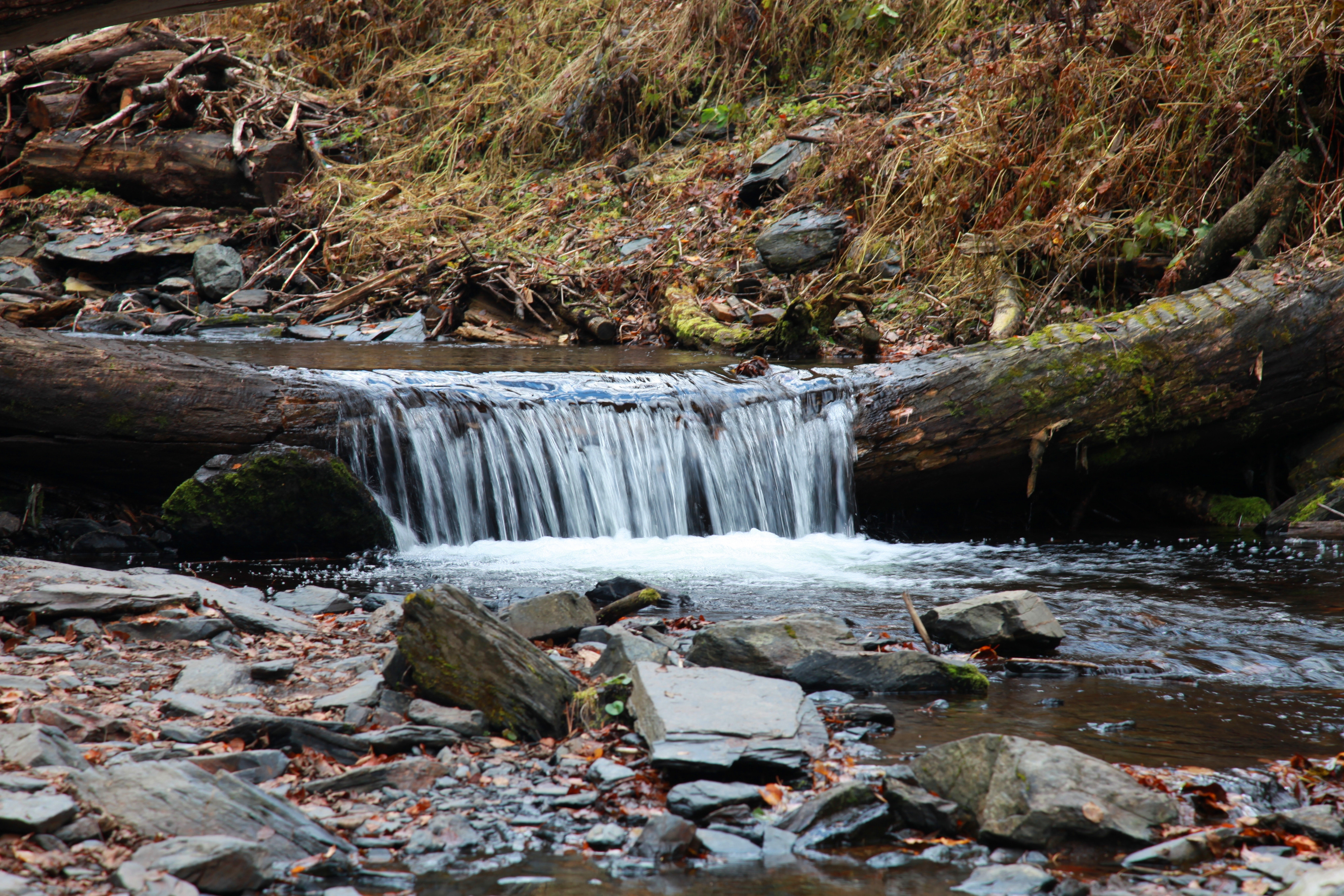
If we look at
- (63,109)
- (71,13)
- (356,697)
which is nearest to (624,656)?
(356,697)

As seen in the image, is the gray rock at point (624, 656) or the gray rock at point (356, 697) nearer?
the gray rock at point (356, 697)

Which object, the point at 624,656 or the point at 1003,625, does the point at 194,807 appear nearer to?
the point at 624,656

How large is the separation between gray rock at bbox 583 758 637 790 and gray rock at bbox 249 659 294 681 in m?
1.32

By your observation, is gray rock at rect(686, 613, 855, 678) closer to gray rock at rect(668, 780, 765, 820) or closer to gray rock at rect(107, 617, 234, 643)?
Result: gray rock at rect(668, 780, 765, 820)

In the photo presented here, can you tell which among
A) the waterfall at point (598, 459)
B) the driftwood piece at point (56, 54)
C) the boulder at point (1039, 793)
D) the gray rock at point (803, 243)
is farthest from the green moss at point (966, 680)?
the driftwood piece at point (56, 54)

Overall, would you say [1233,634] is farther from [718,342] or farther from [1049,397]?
[718,342]

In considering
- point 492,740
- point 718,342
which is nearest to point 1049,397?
point 718,342

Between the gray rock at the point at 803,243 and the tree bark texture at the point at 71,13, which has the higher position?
the tree bark texture at the point at 71,13

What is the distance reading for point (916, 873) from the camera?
91.0 inches

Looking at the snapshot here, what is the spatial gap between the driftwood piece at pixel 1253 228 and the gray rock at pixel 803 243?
3850 mm

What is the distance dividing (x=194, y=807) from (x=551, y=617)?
1.91 metres

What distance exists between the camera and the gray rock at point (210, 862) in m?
2.07

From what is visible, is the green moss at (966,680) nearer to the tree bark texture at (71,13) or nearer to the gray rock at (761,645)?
the gray rock at (761,645)

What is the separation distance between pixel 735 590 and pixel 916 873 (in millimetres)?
3102
